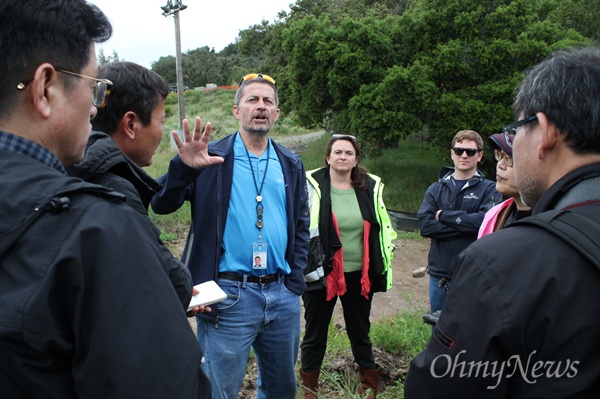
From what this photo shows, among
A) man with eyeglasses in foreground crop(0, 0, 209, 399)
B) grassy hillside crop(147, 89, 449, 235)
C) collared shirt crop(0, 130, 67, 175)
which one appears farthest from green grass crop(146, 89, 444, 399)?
collared shirt crop(0, 130, 67, 175)

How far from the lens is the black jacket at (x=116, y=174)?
159 cm

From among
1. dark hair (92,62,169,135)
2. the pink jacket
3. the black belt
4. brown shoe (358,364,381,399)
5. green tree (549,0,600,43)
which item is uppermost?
green tree (549,0,600,43)

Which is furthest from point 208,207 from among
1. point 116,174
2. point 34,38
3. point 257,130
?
point 34,38

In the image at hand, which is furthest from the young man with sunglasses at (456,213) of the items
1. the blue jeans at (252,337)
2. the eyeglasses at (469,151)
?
the blue jeans at (252,337)

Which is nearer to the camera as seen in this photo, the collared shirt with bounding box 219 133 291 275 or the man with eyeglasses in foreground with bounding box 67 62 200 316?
the man with eyeglasses in foreground with bounding box 67 62 200 316

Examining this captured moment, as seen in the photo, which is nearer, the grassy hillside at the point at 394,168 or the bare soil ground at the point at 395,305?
the bare soil ground at the point at 395,305

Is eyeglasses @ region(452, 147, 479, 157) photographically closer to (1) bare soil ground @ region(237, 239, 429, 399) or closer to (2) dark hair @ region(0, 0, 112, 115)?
(1) bare soil ground @ region(237, 239, 429, 399)

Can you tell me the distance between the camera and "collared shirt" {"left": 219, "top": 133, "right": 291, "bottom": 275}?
2914 millimetres

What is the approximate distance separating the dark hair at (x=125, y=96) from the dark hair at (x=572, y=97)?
5.01 ft

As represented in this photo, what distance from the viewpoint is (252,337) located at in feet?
9.57

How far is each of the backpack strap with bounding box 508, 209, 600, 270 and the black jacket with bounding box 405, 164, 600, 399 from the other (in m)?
0.03

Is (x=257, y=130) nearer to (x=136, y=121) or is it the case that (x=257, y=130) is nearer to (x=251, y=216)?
(x=251, y=216)

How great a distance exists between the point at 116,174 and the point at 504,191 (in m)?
2.44

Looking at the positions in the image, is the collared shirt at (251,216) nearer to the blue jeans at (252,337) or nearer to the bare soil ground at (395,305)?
the blue jeans at (252,337)
